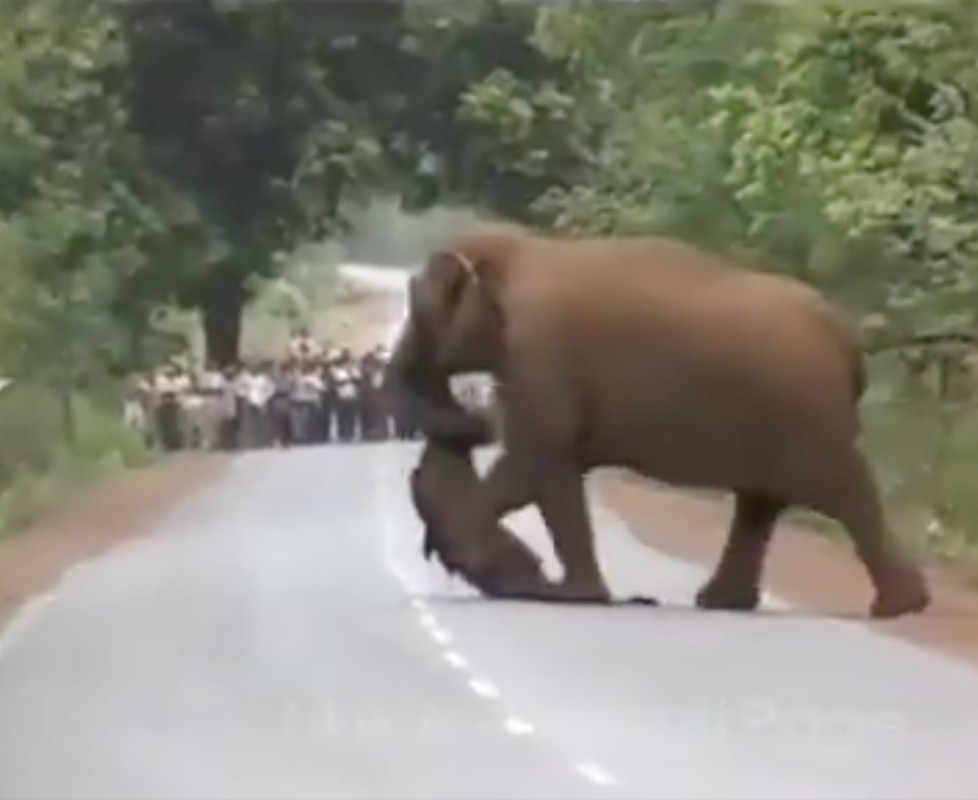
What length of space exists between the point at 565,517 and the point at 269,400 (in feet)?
0.93

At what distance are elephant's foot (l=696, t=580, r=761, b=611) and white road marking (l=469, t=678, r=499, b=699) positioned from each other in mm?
198

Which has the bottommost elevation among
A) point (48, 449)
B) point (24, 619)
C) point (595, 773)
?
point (595, 773)

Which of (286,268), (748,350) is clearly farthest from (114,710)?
(748,350)

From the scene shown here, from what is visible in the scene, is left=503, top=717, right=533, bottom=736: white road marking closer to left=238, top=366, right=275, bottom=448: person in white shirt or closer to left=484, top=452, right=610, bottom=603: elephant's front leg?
left=484, top=452, right=610, bottom=603: elephant's front leg

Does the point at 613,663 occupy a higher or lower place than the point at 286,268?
lower

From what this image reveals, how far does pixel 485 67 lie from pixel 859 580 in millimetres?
566

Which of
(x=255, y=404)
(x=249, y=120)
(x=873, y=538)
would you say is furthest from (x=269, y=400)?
(x=873, y=538)

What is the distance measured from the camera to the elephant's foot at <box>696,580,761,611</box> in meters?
3.48

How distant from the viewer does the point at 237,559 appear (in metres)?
3.51

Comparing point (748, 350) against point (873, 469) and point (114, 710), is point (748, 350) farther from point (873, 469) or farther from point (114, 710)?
point (114, 710)

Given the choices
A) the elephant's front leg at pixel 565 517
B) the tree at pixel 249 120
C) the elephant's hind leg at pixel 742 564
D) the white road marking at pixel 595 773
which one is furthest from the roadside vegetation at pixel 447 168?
the white road marking at pixel 595 773

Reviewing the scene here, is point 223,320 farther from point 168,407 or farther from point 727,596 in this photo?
point 727,596

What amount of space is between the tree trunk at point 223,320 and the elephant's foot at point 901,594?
1.99 feet

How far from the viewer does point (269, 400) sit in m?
3.52
